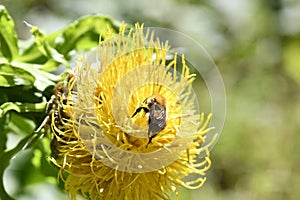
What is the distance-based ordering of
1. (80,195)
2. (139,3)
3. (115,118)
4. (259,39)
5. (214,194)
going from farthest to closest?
1. (214,194)
2. (259,39)
3. (139,3)
4. (80,195)
5. (115,118)

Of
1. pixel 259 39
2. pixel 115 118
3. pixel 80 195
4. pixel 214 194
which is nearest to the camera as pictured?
pixel 115 118

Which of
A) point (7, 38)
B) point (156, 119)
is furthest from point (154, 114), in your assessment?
point (7, 38)

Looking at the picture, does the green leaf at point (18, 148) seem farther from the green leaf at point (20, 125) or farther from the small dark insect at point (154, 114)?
the small dark insect at point (154, 114)

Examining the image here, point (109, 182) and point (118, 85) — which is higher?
point (118, 85)

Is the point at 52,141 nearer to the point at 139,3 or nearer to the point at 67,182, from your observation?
the point at 67,182

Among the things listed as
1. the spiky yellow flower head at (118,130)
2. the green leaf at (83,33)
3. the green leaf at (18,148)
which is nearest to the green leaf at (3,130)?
the green leaf at (18,148)

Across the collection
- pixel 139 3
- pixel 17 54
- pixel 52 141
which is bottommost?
pixel 52 141

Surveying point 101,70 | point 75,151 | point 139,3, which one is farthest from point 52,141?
point 139,3
